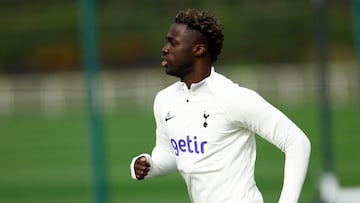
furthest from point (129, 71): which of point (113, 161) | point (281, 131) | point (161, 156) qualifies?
point (281, 131)

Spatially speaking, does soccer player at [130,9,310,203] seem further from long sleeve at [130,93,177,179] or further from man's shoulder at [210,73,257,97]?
long sleeve at [130,93,177,179]

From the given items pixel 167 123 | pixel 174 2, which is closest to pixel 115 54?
pixel 174 2

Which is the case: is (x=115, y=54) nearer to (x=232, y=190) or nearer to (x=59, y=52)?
(x=59, y=52)

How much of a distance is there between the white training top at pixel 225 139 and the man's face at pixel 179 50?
4.4 inches

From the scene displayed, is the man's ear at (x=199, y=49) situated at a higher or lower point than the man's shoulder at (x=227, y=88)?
higher

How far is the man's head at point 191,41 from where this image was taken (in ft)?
16.1

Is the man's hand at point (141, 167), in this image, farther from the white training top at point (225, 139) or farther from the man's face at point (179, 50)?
the man's face at point (179, 50)

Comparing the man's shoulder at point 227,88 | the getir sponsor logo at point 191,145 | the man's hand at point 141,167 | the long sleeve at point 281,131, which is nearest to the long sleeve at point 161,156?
the man's hand at point 141,167

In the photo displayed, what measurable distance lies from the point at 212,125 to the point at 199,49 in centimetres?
35

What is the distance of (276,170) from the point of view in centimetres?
1493

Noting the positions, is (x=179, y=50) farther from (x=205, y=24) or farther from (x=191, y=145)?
(x=191, y=145)

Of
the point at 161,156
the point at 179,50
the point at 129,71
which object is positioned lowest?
the point at 129,71

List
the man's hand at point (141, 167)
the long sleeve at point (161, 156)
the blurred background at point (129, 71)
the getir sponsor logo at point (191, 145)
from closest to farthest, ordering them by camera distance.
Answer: the getir sponsor logo at point (191, 145), the man's hand at point (141, 167), the long sleeve at point (161, 156), the blurred background at point (129, 71)

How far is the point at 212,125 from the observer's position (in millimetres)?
4879
